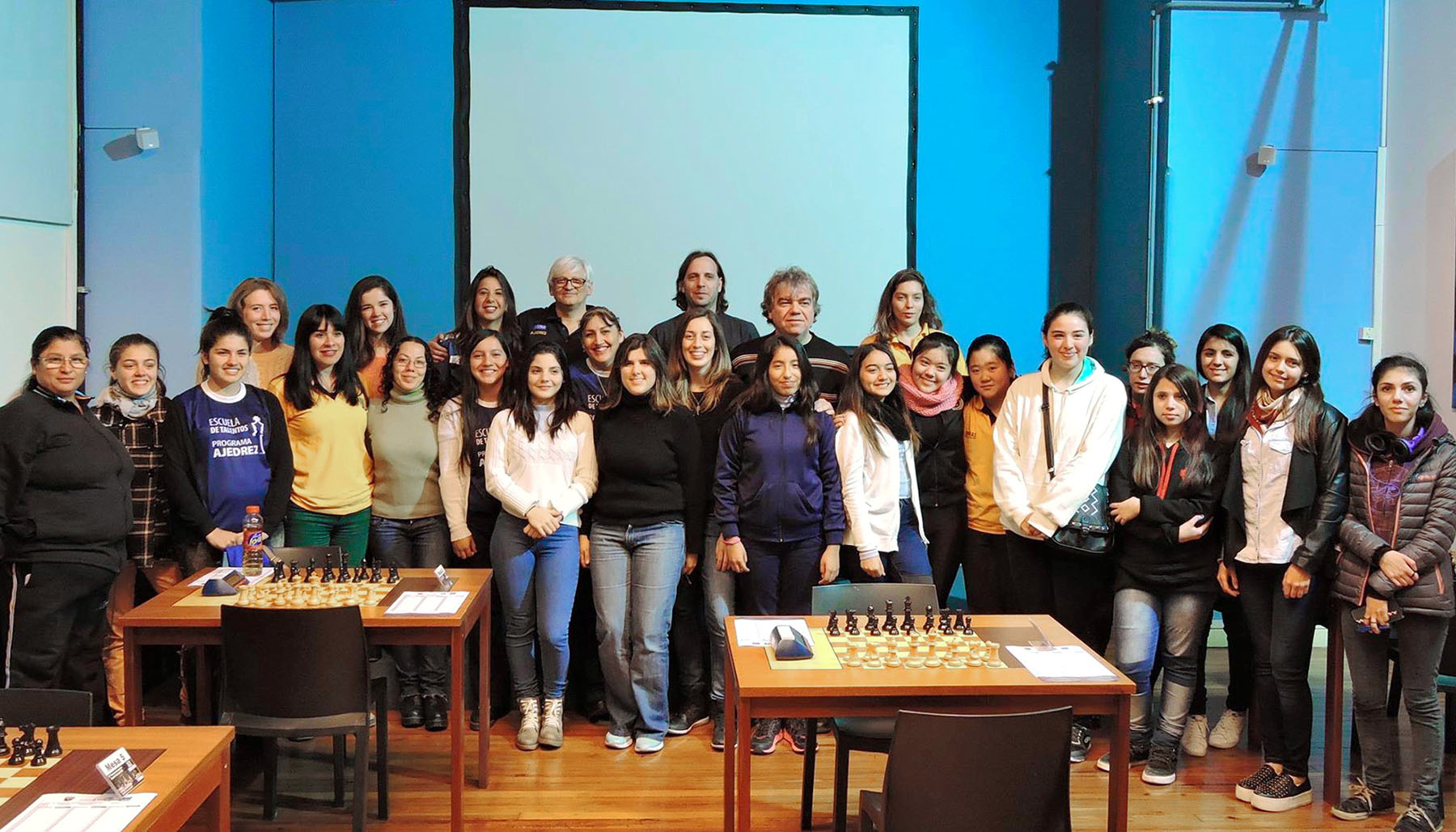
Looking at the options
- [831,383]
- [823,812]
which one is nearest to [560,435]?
[831,383]

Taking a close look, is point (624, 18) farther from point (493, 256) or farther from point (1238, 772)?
point (1238, 772)

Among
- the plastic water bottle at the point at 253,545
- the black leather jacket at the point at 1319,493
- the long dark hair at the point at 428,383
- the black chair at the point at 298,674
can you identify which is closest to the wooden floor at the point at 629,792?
the black chair at the point at 298,674

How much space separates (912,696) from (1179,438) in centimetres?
179

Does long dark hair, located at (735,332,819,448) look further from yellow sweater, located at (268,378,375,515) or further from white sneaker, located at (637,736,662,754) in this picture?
yellow sweater, located at (268,378,375,515)

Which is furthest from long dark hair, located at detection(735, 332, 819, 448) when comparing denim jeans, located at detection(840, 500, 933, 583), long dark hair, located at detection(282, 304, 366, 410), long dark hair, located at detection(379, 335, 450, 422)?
long dark hair, located at detection(282, 304, 366, 410)

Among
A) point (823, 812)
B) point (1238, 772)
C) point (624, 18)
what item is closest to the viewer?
point (823, 812)

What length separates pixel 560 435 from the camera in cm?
431

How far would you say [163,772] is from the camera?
2.27 metres

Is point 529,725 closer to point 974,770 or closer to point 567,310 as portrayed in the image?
point 567,310

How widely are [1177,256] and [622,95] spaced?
316 centimetres

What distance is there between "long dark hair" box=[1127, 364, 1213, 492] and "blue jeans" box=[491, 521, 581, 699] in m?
2.13

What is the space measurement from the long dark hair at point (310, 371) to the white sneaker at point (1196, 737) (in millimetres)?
3539

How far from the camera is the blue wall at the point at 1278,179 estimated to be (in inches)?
228

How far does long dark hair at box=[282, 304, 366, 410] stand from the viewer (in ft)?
14.4
